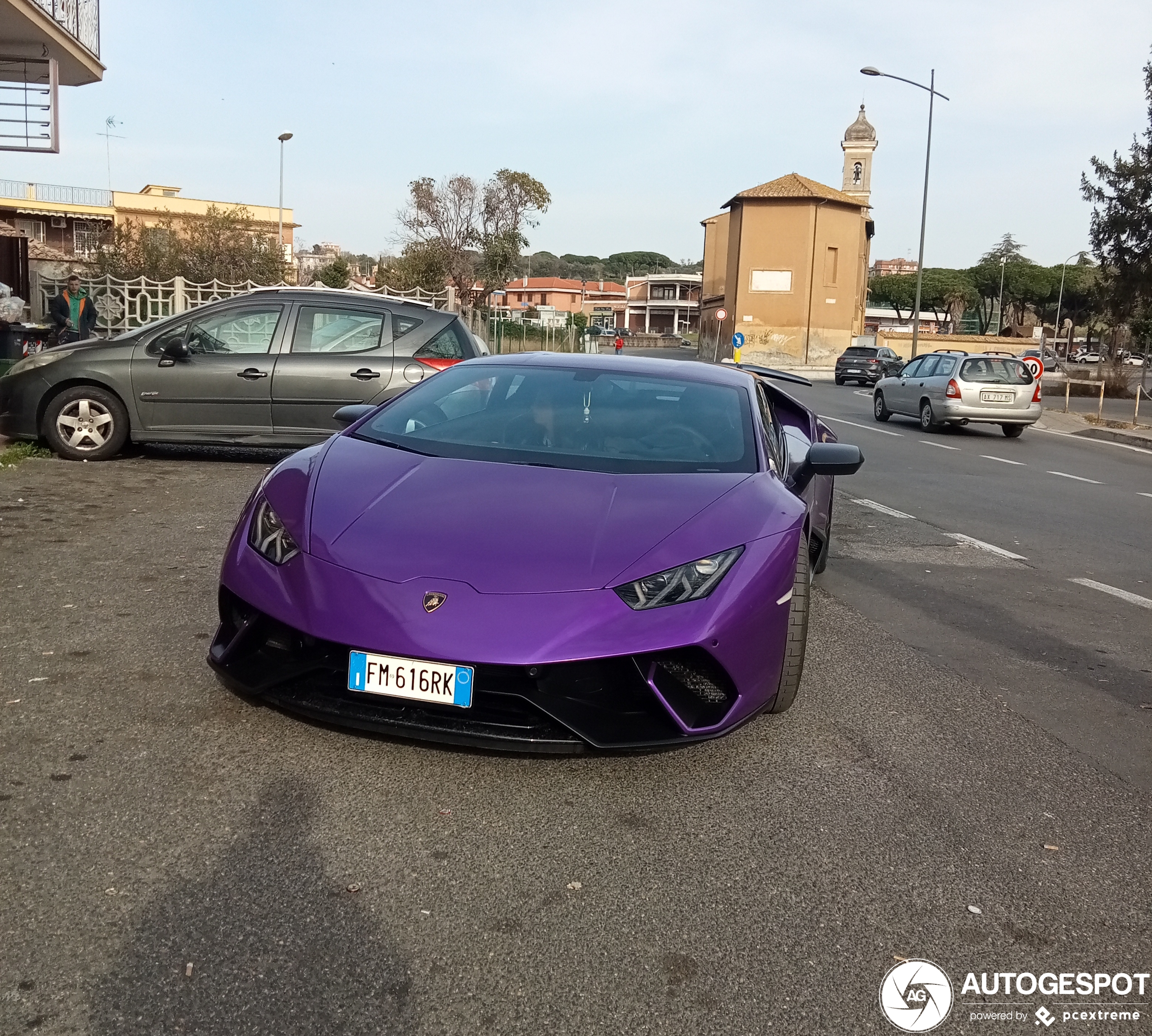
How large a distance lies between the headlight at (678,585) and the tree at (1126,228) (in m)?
40.5

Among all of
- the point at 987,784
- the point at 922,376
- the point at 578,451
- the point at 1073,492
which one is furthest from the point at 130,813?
the point at 922,376

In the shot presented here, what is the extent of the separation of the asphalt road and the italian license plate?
224mm

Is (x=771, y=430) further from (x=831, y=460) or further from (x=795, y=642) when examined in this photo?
(x=795, y=642)

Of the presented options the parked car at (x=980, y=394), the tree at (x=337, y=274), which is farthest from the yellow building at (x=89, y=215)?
the parked car at (x=980, y=394)

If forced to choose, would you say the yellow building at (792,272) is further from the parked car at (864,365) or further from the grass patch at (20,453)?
the grass patch at (20,453)

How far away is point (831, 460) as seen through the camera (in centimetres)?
468

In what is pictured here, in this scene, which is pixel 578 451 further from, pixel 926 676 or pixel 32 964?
pixel 32 964

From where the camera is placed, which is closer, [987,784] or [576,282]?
[987,784]

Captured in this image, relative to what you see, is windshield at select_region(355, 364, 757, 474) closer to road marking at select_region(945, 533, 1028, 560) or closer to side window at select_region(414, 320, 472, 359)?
road marking at select_region(945, 533, 1028, 560)

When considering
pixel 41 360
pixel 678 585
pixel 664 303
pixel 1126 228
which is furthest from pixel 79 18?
pixel 664 303

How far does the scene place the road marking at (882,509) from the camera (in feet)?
31.4

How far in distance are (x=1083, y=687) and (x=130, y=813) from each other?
377cm

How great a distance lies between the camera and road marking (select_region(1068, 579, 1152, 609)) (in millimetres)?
6512

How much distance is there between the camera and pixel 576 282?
146375mm
